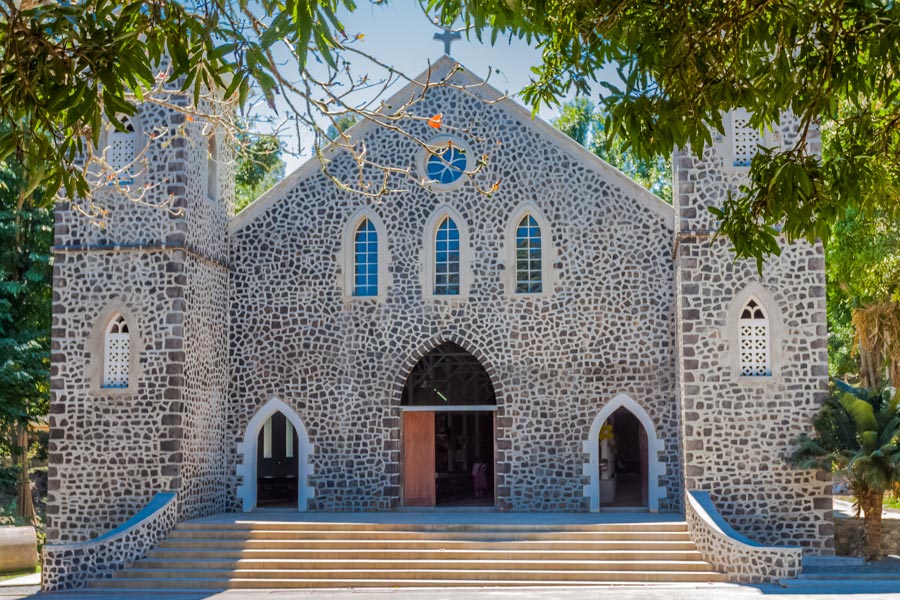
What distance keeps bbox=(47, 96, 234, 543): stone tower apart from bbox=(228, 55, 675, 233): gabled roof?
56.7 inches

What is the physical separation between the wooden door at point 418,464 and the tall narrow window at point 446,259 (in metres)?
2.29

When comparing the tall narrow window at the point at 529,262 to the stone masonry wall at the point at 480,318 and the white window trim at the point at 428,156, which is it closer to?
the stone masonry wall at the point at 480,318

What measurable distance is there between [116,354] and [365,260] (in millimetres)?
4567

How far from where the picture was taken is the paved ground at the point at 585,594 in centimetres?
1296

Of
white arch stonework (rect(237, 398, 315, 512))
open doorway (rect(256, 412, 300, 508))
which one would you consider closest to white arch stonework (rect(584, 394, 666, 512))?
white arch stonework (rect(237, 398, 315, 512))

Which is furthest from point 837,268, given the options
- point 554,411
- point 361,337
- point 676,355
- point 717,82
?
point 717,82

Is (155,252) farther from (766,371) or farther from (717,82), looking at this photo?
(717,82)

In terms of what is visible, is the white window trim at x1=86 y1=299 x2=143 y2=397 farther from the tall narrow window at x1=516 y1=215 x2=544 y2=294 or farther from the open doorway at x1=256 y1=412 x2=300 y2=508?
the tall narrow window at x1=516 y1=215 x2=544 y2=294

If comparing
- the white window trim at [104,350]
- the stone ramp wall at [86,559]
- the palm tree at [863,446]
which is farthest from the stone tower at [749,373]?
the white window trim at [104,350]

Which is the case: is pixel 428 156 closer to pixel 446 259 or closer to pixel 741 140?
pixel 446 259

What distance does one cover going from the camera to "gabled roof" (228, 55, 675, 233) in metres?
18.1

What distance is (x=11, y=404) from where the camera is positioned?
71.5 feet

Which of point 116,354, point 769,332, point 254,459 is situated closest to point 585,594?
point 769,332

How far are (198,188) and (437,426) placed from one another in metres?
8.06
